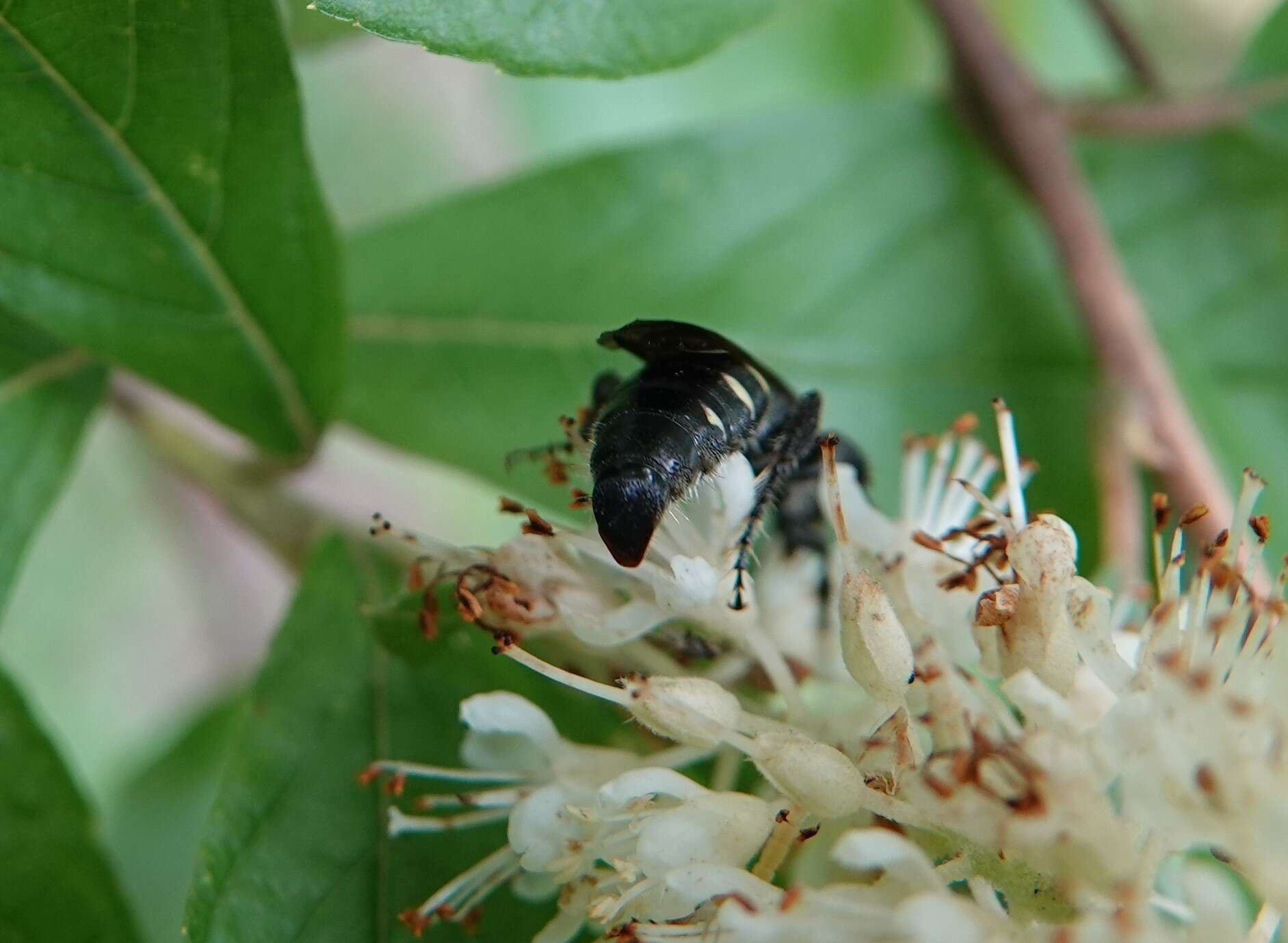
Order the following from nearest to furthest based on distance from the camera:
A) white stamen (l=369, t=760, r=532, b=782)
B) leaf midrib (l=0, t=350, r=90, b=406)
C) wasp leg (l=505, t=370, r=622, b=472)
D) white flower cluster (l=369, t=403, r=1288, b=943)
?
white flower cluster (l=369, t=403, r=1288, b=943) < white stamen (l=369, t=760, r=532, b=782) < wasp leg (l=505, t=370, r=622, b=472) < leaf midrib (l=0, t=350, r=90, b=406)

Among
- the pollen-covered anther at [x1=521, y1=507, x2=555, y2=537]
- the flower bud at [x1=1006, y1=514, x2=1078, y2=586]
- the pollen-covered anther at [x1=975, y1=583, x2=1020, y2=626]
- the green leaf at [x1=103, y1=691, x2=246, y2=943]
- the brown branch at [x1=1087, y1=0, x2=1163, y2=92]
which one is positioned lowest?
the green leaf at [x1=103, y1=691, x2=246, y2=943]

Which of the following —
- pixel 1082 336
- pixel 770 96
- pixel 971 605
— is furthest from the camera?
pixel 770 96

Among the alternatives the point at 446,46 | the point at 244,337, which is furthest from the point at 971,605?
the point at 244,337

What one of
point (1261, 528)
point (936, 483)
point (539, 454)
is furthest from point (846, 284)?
point (1261, 528)

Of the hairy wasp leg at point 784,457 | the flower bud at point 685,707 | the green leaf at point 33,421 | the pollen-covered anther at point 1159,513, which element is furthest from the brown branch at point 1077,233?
the green leaf at point 33,421

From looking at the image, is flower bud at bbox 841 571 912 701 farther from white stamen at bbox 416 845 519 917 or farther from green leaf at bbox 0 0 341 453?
green leaf at bbox 0 0 341 453

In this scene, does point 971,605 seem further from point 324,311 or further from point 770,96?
point 770,96

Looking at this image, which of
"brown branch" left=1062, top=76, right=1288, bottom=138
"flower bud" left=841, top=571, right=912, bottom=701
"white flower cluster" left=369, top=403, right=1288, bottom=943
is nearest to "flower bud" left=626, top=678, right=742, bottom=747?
"white flower cluster" left=369, top=403, right=1288, bottom=943

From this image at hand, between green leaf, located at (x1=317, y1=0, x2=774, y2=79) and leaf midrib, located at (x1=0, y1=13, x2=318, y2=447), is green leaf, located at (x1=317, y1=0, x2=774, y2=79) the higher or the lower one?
the higher one
